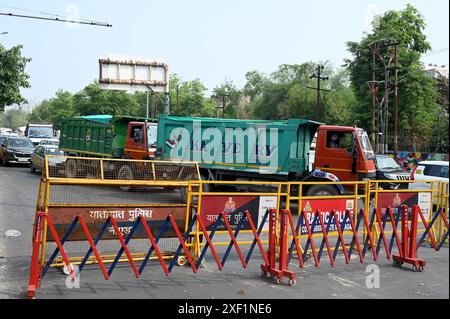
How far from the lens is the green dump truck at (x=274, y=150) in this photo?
1417 cm

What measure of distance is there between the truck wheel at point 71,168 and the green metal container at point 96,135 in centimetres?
1195

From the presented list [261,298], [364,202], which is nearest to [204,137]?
[364,202]

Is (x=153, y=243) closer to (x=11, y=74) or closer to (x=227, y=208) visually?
(x=227, y=208)

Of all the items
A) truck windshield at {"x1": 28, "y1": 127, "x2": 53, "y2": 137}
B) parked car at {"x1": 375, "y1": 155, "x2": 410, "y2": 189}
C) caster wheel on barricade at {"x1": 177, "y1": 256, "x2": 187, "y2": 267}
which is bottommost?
caster wheel on barricade at {"x1": 177, "y1": 256, "x2": 187, "y2": 267}

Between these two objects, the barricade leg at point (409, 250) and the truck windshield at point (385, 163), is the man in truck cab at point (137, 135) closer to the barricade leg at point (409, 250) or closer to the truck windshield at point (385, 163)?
the truck windshield at point (385, 163)

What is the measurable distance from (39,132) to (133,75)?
15031 mm

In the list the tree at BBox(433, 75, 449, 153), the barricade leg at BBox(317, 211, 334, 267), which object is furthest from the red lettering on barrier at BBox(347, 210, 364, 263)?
the tree at BBox(433, 75, 449, 153)

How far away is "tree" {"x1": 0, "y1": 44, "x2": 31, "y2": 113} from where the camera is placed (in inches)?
1056

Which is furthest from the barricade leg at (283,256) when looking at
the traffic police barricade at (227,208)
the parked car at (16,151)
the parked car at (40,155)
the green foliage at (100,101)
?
the green foliage at (100,101)

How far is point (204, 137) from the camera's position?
16.6 m

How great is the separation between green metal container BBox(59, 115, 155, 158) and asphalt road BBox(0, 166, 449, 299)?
1174cm

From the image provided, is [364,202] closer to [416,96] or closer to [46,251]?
[46,251]

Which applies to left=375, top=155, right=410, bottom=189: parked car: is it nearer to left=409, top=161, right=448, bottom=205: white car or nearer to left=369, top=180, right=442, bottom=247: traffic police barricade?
left=409, top=161, right=448, bottom=205: white car
